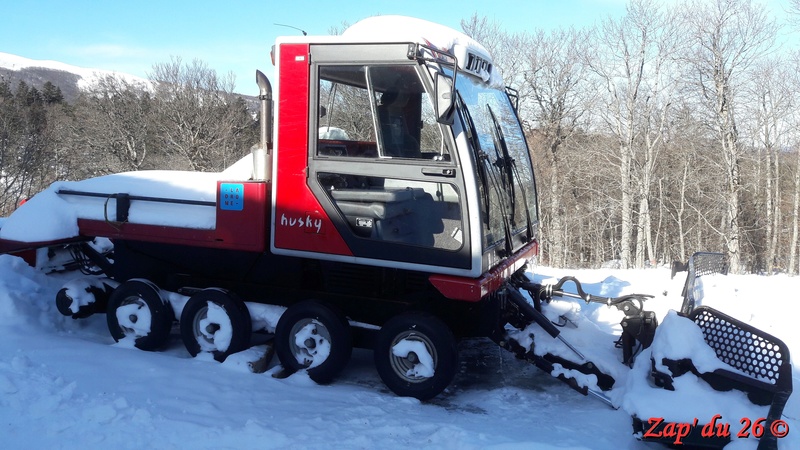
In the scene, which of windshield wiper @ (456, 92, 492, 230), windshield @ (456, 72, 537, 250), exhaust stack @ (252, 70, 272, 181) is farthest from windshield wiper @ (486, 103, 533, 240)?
exhaust stack @ (252, 70, 272, 181)

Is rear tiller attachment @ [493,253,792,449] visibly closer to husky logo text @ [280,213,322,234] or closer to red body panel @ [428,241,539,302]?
red body panel @ [428,241,539,302]

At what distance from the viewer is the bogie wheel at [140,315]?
210 inches

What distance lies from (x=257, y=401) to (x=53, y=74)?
69.6 m

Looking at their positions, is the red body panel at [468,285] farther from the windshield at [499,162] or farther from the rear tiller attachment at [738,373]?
the rear tiller attachment at [738,373]

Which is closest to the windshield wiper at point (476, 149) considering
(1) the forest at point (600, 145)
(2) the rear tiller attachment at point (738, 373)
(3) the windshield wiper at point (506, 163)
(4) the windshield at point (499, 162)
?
(4) the windshield at point (499, 162)

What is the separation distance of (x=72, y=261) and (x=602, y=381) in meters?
5.22

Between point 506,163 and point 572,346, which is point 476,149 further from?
point 572,346

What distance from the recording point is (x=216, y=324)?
515 cm

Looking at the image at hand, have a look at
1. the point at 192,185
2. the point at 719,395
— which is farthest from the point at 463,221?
the point at 192,185

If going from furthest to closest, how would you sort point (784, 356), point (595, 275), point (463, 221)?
point (595, 275) < point (463, 221) < point (784, 356)

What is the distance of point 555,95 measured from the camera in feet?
100

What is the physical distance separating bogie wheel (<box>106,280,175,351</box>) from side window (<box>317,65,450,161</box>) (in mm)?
2102

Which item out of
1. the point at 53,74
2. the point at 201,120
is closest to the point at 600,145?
the point at 201,120

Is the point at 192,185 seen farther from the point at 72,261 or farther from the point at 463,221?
the point at 463,221
